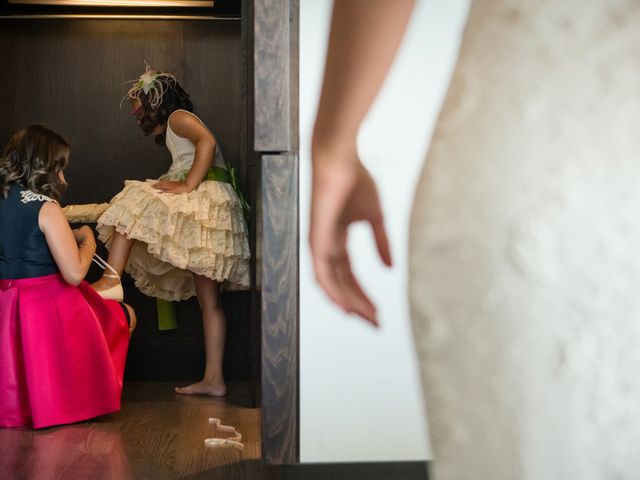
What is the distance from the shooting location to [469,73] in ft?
8.37

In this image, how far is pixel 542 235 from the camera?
2.55 m

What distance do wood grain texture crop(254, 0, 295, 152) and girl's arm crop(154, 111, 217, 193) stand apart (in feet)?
6.00

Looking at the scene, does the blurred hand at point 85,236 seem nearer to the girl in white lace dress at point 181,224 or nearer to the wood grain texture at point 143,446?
the girl in white lace dress at point 181,224

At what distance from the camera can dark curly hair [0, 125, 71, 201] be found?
12.7 feet

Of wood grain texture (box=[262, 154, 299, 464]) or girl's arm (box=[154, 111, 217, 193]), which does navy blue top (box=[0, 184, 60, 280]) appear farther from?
wood grain texture (box=[262, 154, 299, 464])

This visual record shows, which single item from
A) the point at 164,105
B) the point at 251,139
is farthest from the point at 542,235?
the point at 164,105

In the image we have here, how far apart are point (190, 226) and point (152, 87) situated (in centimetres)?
74

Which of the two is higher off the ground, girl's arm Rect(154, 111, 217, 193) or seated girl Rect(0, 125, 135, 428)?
girl's arm Rect(154, 111, 217, 193)

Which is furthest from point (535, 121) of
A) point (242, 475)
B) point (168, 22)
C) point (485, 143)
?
point (168, 22)

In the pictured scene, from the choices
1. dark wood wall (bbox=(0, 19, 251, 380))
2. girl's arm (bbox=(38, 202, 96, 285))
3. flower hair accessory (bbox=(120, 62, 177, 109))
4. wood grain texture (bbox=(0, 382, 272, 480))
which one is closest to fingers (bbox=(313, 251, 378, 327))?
wood grain texture (bbox=(0, 382, 272, 480))

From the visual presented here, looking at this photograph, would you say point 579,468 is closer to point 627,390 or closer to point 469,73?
point 627,390

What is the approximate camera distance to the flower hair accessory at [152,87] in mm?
A: 4531

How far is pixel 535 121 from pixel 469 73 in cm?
22

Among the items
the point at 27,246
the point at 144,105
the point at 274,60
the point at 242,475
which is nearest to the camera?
the point at 274,60
